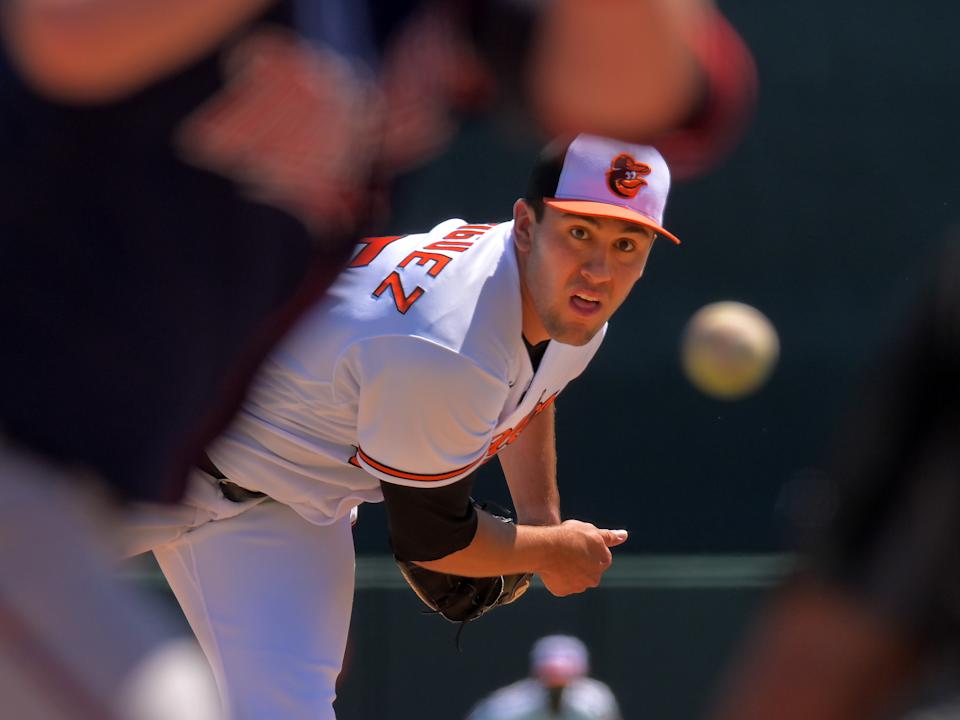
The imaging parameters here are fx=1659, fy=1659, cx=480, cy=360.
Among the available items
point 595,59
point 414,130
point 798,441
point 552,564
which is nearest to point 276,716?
point 552,564

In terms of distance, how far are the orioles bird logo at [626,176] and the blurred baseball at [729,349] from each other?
14.7 ft

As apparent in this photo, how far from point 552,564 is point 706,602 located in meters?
4.18

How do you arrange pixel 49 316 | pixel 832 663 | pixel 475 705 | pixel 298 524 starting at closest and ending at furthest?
pixel 832 663 → pixel 49 316 → pixel 298 524 → pixel 475 705

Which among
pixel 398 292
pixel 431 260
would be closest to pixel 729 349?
pixel 431 260

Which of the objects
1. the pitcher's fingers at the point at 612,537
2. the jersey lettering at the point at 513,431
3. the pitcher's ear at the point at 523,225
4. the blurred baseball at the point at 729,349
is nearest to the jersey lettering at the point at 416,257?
the pitcher's ear at the point at 523,225

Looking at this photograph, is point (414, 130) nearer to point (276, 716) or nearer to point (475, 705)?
point (276, 716)

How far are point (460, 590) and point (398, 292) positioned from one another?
901 mm

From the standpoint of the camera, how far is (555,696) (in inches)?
270

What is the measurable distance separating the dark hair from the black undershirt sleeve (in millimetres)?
663

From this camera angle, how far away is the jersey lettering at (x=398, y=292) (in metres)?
3.54

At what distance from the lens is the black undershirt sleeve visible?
142 inches

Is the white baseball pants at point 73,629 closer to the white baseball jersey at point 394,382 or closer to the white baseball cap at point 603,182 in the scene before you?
the white baseball jersey at point 394,382

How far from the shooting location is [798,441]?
29.5 feet

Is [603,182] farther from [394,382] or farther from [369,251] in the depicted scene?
[394,382]
